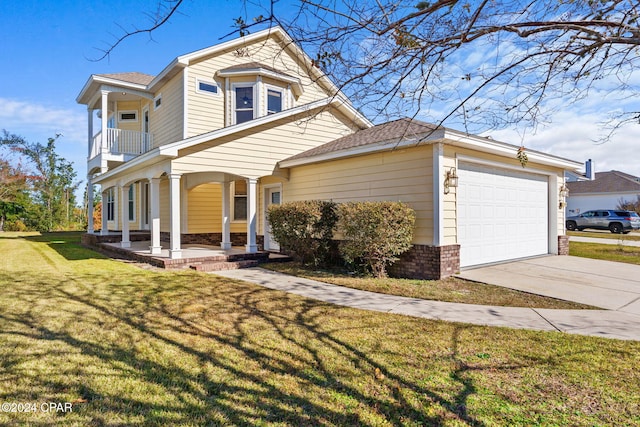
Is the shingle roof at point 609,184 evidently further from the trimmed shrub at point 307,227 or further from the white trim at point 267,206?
the trimmed shrub at point 307,227

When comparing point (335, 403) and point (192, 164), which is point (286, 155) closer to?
point (192, 164)

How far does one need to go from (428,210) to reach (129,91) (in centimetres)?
1281

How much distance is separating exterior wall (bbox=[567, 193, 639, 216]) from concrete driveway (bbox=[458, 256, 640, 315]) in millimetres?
34277

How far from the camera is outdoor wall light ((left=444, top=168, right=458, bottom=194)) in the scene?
26.4 feet

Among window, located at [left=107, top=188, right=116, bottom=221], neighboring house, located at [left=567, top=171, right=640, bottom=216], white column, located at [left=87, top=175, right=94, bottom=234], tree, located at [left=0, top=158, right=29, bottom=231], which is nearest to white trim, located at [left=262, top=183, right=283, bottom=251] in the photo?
white column, located at [left=87, top=175, right=94, bottom=234]

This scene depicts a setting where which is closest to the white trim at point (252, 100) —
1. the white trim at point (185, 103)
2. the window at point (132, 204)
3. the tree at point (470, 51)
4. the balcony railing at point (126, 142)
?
the white trim at point (185, 103)

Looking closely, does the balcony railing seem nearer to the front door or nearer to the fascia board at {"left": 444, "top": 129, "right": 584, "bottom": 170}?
the front door

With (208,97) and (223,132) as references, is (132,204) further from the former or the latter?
(223,132)

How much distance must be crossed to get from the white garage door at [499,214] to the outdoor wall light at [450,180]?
47 cm

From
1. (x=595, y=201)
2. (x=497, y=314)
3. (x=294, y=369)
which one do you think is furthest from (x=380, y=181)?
(x=595, y=201)

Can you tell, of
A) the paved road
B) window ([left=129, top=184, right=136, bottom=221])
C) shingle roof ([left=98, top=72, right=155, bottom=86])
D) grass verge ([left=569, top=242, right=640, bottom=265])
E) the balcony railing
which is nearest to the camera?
the paved road

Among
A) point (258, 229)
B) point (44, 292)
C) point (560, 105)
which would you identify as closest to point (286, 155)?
point (258, 229)

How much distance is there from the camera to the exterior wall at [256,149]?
9.84 m

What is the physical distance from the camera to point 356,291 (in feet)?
23.2
